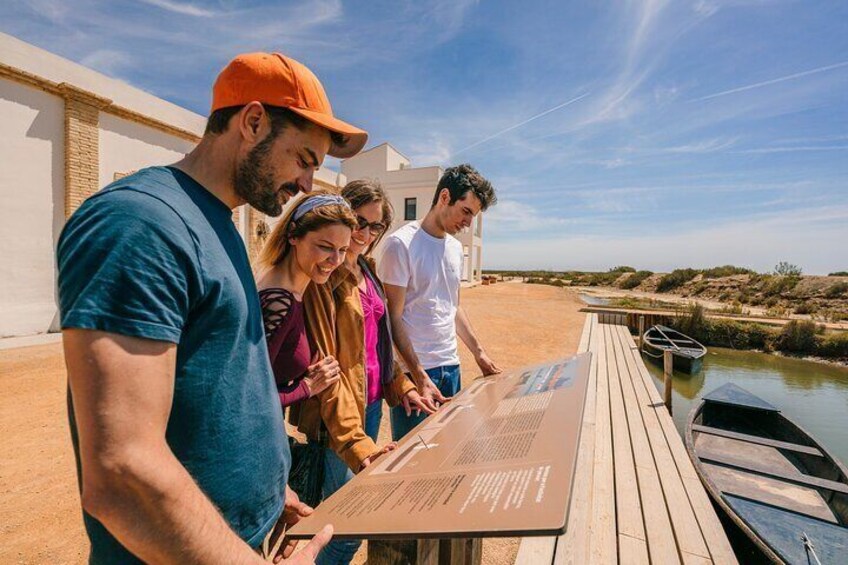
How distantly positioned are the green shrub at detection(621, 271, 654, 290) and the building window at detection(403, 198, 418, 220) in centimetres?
3390

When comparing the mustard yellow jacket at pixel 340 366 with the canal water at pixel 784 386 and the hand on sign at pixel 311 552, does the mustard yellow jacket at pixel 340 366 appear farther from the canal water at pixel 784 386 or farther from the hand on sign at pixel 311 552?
the canal water at pixel 784 386

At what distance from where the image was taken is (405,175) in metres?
27.1

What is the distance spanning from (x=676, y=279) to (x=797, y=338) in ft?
99.5

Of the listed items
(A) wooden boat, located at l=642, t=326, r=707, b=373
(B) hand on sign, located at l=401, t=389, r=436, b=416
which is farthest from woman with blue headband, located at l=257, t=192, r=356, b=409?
(A) wooden boat, located at l=642, t=326, r=707, b=373

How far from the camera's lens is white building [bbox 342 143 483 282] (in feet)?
86.8

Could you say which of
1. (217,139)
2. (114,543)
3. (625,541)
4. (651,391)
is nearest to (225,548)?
(114,543)

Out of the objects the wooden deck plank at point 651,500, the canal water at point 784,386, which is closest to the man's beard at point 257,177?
the wooden deck plank at point 651,500

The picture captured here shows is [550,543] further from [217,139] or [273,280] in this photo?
[217,139]

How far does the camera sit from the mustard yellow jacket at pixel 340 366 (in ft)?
5.36

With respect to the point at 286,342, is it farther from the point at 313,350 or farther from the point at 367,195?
the point at 367,195

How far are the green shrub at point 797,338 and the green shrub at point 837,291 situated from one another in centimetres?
1712

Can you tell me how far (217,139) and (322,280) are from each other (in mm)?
806

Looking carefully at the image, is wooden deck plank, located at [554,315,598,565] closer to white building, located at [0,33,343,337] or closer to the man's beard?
the man's beard

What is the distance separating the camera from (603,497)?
10.7 ft
